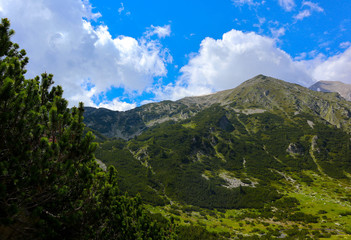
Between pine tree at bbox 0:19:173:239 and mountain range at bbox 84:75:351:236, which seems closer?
pine tree at bbox 0:19:173:239

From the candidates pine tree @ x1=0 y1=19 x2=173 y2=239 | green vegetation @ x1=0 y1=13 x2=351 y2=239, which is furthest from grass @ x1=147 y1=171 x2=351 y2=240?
pine tree @ x1=0 y1=19 x2=173 y2=239

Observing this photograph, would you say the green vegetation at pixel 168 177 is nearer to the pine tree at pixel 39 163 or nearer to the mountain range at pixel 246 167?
the pine tree at pixel 39 163

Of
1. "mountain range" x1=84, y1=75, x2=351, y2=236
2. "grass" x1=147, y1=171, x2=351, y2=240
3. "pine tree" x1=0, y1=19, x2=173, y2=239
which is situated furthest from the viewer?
"mountain range" x1=84, y1=75, x2=351, y2=236

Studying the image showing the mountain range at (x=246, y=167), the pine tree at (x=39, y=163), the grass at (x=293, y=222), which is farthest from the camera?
the mountain range at (x=246, y=167)

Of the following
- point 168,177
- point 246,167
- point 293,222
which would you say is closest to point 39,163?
point 293,222

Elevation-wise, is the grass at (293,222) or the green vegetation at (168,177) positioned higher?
the green vegetation at (168,177)

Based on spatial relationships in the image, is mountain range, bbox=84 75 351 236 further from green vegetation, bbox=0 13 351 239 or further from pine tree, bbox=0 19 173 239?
pine tree, bbox=0 19 173 239

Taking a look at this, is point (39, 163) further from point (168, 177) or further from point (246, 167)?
point (246, 167)

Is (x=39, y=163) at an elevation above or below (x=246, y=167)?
above

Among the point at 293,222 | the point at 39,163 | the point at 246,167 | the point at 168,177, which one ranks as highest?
the point at 39,163

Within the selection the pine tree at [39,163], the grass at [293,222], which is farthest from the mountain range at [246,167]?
the pine tree at [39,163]

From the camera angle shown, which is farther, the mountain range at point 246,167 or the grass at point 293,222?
the mountain range at point 246,167

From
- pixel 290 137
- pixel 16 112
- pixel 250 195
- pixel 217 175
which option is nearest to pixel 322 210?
pixel 250 195

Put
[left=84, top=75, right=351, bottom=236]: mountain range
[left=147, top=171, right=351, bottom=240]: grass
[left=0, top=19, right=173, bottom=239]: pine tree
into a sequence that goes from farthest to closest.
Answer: [left=84, top=75, right=351, bottom=236]: mountain range
[left=147, top=171, right=351, bottom=240]: grass
[left=0, top=19, right=173, bottom=239]: pine tree
